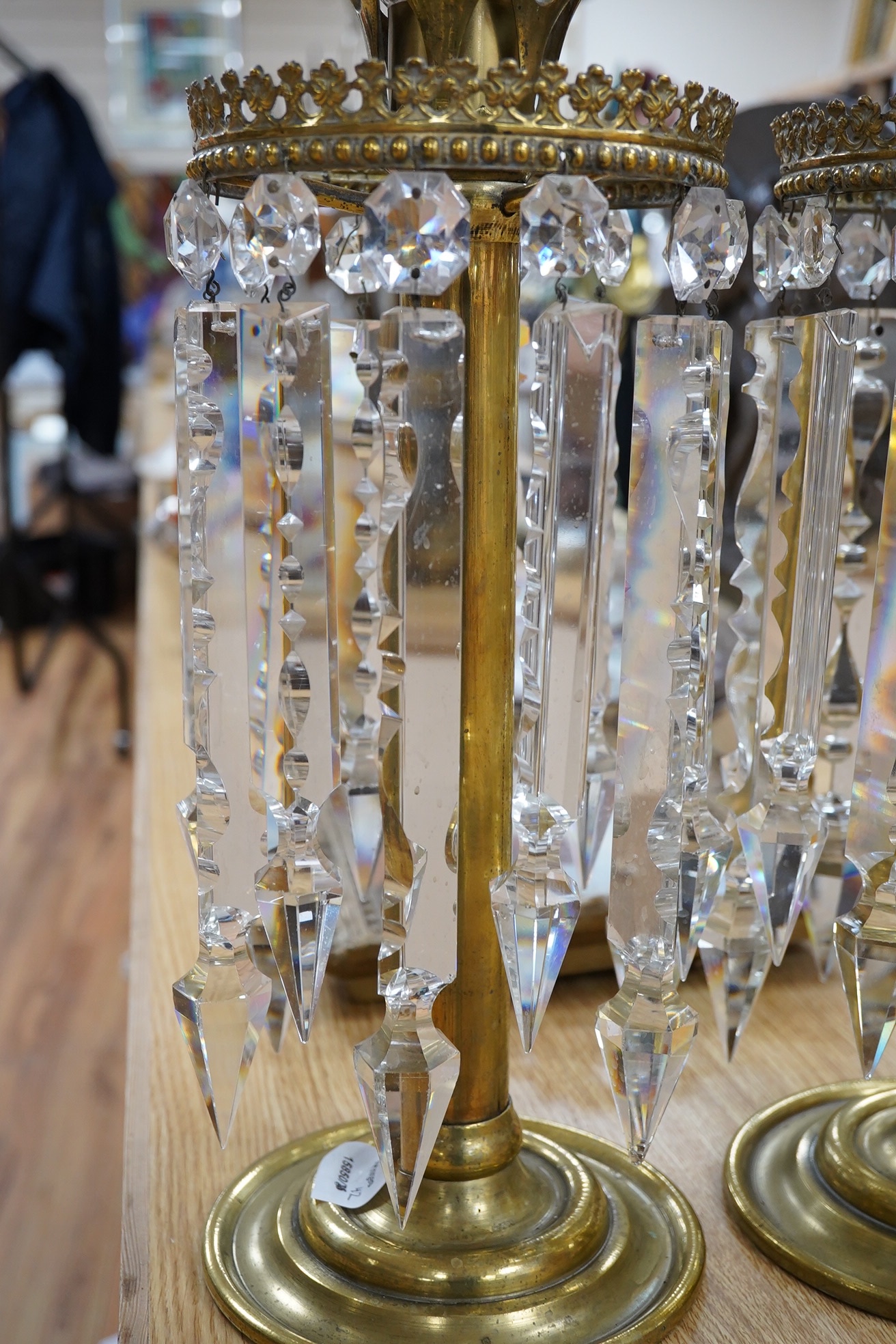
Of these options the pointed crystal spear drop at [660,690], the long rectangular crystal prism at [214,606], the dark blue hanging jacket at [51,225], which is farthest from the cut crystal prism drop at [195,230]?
the dark blue hanging jacket at [51,225]

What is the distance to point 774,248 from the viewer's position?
41 cm

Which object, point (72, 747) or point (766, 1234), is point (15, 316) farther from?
point (766, 1234)

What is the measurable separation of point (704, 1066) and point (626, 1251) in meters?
0.17

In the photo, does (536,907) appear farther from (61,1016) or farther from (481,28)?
(61,1016)

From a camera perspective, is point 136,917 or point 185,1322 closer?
point 185,1322

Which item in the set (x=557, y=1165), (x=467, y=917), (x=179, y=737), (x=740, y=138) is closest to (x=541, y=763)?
(x=467, y=917)

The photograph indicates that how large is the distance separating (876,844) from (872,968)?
43mm

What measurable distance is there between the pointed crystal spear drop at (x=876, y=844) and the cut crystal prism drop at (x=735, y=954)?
0.11 ft

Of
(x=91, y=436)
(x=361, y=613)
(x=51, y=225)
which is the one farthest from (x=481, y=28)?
(x=91, y=436)

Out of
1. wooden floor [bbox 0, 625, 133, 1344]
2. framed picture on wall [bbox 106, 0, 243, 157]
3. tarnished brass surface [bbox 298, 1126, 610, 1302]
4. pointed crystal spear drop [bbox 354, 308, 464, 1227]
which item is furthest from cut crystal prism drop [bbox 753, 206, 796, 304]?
framed picture on wall [bbox 106, 0, 243, 157]

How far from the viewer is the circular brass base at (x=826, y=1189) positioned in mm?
468

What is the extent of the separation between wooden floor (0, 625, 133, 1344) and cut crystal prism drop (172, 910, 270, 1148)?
763 millimetres

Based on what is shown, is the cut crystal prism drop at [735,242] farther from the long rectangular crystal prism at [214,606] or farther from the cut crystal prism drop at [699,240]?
the long rectangular crystal prism at [214,606]

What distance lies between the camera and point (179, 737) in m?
1.08
